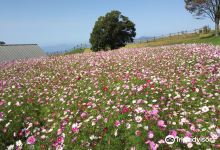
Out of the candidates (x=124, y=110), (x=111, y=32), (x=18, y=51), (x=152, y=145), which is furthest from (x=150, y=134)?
(x=111, y=32)

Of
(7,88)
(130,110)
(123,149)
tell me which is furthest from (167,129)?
(7,88)

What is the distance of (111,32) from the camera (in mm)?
55312

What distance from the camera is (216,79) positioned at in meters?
9.42

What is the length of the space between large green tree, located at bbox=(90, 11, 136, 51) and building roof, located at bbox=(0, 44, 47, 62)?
1153 centimetres

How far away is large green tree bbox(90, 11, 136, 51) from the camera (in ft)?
181

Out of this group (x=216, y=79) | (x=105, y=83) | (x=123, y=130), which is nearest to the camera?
(x=123, y=130)

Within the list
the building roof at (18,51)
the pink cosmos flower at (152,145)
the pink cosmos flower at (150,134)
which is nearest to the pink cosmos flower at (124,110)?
the pink cosmos flower at (150,134)

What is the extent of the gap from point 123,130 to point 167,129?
0.94m

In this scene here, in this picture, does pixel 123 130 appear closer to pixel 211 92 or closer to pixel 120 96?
pixel 120 96

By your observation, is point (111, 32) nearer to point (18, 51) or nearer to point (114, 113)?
point (18, 51)

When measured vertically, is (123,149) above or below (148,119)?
below

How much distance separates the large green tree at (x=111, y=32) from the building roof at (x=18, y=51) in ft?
37.8

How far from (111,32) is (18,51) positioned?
59.9 ft

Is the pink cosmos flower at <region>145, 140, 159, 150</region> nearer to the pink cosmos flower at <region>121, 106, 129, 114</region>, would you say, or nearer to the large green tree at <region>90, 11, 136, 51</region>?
the pink cosmos flower at <region>121, 106, 129, 114</region>
